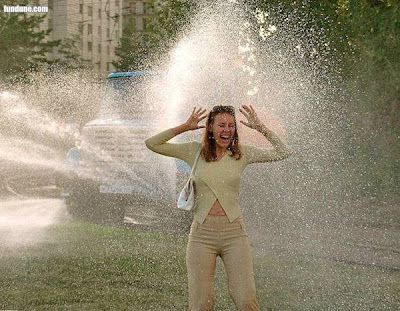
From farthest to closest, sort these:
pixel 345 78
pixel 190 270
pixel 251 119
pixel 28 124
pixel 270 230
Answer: pixel 28 124 → pixel 345 78 → pixel 270 230 → pixel 251 119 → pixel 190 270

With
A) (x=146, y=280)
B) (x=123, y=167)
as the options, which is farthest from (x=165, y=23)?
(x=146, y=280)

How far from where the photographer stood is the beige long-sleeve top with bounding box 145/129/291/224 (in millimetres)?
5391

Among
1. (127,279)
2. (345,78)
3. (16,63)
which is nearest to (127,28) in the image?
(16,63)

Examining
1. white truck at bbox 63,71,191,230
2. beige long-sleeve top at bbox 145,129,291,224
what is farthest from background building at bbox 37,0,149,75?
beige long-sleeve top at bbox 145,129,291,224

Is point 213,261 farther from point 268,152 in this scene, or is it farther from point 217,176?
point 268,152

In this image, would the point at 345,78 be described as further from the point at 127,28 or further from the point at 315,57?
the point at 127,28

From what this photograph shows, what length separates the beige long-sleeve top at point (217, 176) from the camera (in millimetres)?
5391

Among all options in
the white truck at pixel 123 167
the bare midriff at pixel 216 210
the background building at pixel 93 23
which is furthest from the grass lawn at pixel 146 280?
the background building at pixel 93 23

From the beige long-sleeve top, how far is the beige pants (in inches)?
2.6

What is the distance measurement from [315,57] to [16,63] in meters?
28.9

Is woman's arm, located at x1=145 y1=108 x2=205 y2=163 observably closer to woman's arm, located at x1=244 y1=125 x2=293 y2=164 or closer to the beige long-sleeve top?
the beige long-sleeve top

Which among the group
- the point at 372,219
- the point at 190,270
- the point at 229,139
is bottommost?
the point at 372,219

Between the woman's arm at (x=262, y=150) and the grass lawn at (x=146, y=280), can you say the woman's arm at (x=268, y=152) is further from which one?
the grass lawn at (x=146, y=280)

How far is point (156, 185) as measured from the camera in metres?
12.9
